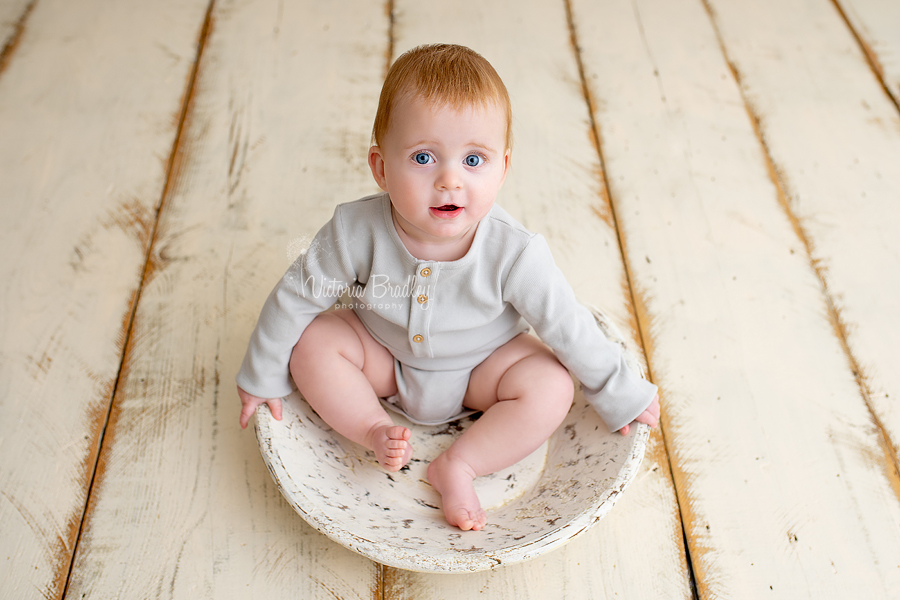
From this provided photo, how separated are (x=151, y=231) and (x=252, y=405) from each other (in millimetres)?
509

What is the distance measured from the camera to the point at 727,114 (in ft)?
5.15

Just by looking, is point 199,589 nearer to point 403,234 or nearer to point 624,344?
point 403,234

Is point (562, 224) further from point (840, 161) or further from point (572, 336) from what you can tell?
point (840, 161)

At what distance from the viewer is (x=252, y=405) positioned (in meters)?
0.98

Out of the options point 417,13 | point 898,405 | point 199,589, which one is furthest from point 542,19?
point 199,589

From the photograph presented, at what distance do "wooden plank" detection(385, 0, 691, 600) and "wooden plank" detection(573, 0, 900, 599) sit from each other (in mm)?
33

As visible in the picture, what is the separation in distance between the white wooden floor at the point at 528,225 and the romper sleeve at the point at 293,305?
0.14m

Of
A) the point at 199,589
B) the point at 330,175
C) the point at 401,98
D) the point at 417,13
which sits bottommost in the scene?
the point at 199,589

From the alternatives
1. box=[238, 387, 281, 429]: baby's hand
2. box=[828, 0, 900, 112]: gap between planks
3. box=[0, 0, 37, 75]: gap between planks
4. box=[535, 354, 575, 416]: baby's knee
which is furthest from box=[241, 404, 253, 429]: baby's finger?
box=[828, 0, 900, 112]: gap between planks

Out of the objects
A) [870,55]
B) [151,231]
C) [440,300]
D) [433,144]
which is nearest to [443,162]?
[433,144]

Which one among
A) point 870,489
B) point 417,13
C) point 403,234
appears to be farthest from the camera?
point 417,13

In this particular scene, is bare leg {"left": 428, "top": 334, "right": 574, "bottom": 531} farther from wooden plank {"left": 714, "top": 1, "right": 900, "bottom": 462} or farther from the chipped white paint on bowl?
wooden plank {"left": 714, "top": 1, "right": 900, "bottom": 462}

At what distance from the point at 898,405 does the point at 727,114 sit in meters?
0.71

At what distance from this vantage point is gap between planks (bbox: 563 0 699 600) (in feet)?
3.25
